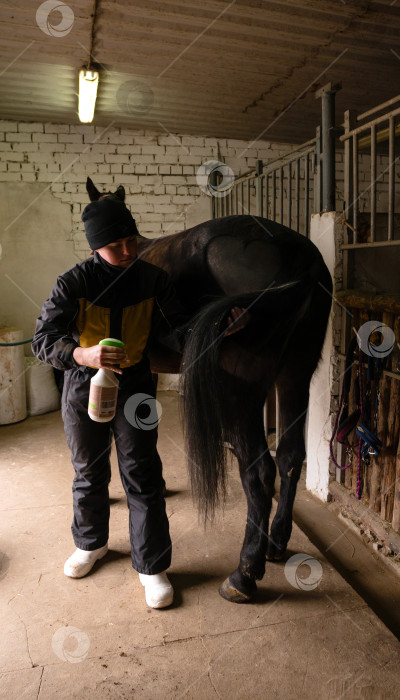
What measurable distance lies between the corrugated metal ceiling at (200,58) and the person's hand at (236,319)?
7.90 ft

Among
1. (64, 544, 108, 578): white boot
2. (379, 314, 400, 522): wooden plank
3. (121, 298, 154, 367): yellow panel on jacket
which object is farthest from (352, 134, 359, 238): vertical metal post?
(64, 544, 108, 578): white boot

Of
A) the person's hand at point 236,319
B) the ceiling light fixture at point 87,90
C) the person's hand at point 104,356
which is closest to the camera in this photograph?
the person's hand at point 104,356

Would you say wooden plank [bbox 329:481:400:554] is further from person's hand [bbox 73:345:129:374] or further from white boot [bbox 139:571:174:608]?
person's hand [bbox 73:345:129:374]

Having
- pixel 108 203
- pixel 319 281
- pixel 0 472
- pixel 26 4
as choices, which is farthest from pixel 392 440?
pixel 26 4

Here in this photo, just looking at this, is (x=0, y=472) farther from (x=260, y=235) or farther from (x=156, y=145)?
(x=156, y=145)

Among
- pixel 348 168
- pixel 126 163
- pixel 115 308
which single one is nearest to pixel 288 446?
pixel 115 308

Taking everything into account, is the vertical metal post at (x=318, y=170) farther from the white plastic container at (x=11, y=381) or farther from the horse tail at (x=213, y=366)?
the white plastic container at (x=11, y=381)

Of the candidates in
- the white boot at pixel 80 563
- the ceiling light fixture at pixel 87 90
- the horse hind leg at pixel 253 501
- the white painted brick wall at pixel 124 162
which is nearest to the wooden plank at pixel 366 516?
the horse hind leg at pixel 253 501

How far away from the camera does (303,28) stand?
3.22 meters

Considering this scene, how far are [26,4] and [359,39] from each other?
2291 millimetres

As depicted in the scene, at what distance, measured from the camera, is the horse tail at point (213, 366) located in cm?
157

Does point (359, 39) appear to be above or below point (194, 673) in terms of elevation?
above

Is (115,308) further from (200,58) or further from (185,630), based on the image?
(200,58)

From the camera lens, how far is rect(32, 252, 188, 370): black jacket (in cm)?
172
